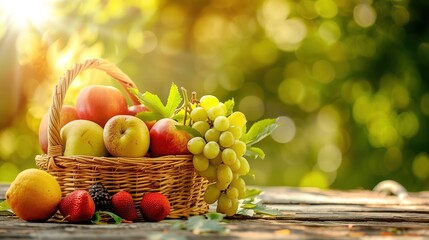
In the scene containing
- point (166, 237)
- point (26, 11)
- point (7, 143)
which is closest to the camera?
point (166, 237)

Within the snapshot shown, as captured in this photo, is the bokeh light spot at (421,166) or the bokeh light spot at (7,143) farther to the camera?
the bokeh light spot at (421,166)

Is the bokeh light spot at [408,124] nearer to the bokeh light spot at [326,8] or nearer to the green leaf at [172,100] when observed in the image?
the bokeh light spot at [326,8]

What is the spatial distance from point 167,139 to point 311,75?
9.27 ft

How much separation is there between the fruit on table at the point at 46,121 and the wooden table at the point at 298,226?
0.80ft

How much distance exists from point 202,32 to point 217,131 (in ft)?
8.71

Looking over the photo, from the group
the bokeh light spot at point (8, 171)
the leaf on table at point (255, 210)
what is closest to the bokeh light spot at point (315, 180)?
the bokeh light spot at point (8, 171)

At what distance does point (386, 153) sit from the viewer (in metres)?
4.37

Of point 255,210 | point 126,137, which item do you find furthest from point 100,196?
point 255,210

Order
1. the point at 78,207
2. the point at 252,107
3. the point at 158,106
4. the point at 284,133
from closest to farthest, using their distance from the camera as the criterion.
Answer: the point at 78,207
the point at 158,106
the point at 284,133
the point at 252,107

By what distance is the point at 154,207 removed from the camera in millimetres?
1747

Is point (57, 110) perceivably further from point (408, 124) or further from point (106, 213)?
point (408, 124)

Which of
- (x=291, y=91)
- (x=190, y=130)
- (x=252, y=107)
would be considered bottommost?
(x=190, y=130)

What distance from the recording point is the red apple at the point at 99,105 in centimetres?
198

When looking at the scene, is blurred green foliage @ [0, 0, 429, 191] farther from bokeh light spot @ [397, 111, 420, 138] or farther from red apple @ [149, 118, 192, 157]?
red apple @ [149, 118, 192, 157]
